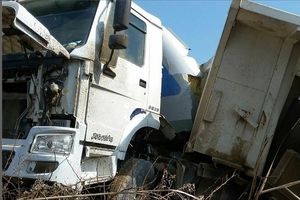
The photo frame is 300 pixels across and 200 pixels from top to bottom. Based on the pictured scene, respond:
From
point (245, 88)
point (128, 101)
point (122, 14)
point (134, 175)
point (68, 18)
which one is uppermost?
point (122, 14)

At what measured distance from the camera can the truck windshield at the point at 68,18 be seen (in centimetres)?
416

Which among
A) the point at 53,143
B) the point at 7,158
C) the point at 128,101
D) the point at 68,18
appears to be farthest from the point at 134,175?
the point at 68,18

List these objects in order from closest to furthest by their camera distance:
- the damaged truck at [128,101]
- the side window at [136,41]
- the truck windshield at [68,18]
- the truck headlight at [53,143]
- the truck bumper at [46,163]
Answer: the truck bumper at [46,163] < the truck headlight at [53,143] < the damaged truck at [128,101] < the truck windshield at [68,18] < the side window at [136,41]

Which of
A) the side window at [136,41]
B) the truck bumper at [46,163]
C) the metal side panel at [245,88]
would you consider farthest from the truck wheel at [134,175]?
the side window at [136,41]

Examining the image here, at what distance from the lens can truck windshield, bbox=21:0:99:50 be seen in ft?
13.6

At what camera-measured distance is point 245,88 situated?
4320mm

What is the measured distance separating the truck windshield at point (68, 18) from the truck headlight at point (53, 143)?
2.86ft

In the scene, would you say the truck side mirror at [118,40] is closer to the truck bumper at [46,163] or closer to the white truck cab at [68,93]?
the white truck cab at [68,93]

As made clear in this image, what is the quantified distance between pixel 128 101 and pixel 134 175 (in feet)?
2.43

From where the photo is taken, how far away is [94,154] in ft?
13.0

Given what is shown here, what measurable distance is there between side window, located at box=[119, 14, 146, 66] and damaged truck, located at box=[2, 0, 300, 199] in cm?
1

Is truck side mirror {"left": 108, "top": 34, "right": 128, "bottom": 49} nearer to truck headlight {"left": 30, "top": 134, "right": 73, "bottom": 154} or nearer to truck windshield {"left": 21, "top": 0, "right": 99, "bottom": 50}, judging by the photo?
truck windshield {"left": 21, "top": 0, "right": 99, "bottom": 50}

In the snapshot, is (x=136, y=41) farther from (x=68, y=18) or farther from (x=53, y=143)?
(x=53, y=143)

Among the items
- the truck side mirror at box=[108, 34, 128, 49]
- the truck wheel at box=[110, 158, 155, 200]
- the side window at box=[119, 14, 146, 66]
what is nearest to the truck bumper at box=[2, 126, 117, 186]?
the truck wheel at box=[110, 158, 155, 200]
